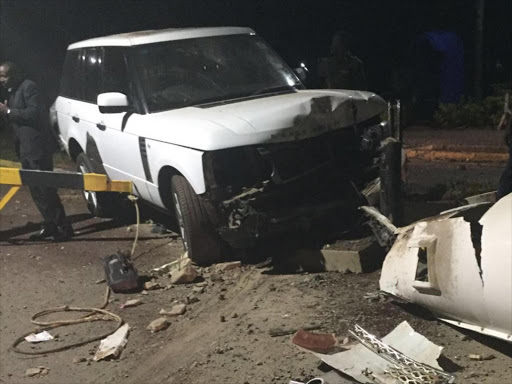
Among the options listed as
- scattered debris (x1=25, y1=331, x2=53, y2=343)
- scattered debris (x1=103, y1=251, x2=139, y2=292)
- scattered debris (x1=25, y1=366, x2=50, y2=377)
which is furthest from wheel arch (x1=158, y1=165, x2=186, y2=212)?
scattered debris (x1=25, y1=366, x2=50, y2=377)

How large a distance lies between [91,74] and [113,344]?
4029 millimetres

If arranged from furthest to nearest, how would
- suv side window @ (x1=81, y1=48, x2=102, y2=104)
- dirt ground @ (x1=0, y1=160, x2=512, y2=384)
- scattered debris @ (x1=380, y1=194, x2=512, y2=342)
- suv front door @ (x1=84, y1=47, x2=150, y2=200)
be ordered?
suv side window @ (x1=81, y1=48, x2=102, y2=104)
suv front door @ (x1=84, y1=47, x2=150, y2=200)
dirt ground @ (x1=0, y1=160, x2=512, y2=384)
scattered debris @ (x1=380, y1=194, x2=512, y2=342)

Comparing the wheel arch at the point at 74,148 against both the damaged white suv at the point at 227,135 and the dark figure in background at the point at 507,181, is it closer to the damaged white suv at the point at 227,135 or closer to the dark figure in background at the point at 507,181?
the damaged white suv at the point at 227,135

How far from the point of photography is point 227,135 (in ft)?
20.2

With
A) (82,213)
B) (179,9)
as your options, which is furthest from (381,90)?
(82,213)

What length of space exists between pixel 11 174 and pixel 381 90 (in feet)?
34.5

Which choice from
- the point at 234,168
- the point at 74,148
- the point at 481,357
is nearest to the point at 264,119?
the point at 234,168

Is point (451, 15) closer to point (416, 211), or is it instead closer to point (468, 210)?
point (416, 211)

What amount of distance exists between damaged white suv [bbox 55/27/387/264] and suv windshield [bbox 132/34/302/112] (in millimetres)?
10

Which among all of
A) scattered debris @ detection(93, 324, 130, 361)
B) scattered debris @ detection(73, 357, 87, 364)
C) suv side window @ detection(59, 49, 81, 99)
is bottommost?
scattered debris @ detection(73, 357, 87, 364)

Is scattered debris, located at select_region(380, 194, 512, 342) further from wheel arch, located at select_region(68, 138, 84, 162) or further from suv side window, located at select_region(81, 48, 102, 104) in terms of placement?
wheel arch, located at select_region(68, 138, 84, 162)

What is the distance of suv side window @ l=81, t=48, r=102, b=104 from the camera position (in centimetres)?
846

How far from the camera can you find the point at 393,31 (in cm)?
1731

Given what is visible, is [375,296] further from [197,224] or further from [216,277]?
[197,224]
